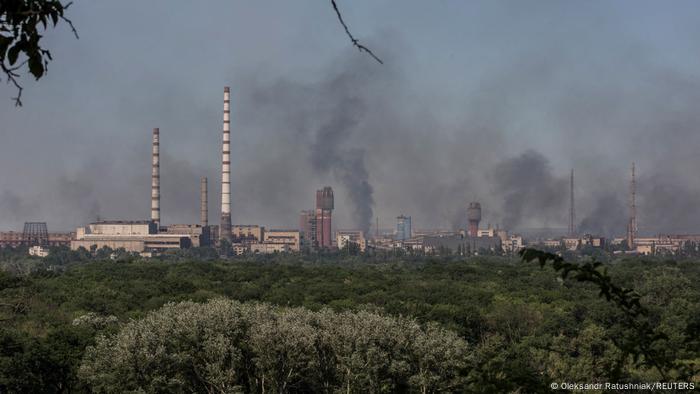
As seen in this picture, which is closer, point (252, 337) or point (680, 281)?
point (252, 337)

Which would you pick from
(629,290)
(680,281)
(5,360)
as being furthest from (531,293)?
(629,290)

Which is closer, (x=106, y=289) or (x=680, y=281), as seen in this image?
(x=106, y=289)

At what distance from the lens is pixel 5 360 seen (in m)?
37.2

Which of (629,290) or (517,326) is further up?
(629,290)

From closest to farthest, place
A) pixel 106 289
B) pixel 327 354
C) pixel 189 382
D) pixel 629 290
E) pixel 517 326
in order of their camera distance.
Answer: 1. pixel 629 290
2. pixel 189 382
3. pixel 327 354
4. pixel 517 326
5. pixel 106 289

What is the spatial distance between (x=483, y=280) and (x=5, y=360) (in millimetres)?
64223

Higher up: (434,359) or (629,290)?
(629,290)

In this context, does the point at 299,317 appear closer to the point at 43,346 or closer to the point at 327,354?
the point at 327,354

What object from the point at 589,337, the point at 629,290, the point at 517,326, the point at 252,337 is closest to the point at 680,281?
the point at 517,326

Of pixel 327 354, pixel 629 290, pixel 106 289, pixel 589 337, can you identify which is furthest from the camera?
pixel 106 289

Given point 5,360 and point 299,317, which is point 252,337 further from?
point 5,360

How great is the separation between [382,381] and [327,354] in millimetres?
2659

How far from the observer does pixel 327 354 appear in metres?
37.8

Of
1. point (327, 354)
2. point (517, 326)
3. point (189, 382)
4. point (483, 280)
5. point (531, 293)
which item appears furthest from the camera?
point (483, 280)
